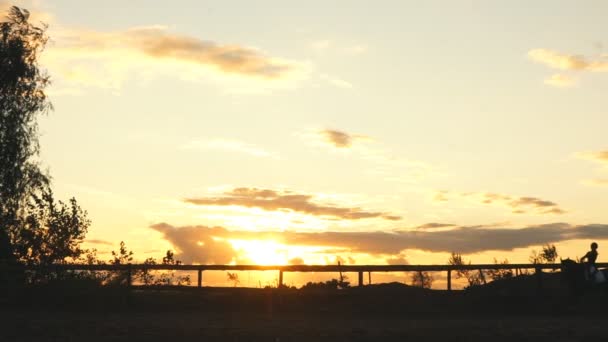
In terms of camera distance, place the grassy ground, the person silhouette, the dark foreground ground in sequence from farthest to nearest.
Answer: the person silhouette
the dark foreground ground
the grassy ground

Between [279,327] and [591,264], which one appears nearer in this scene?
[279,327]

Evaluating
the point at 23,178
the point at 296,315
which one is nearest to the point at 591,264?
the point at 296,315

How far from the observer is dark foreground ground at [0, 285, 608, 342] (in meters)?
19.3

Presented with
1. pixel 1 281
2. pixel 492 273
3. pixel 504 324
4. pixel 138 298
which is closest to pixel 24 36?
pixel 1 281

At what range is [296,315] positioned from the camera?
25297 mm

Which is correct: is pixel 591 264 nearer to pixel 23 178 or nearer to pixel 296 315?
pixel 296 315

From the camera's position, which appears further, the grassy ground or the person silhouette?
the person silhouette

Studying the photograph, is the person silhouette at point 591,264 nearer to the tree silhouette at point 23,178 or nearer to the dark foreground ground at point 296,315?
the dark foreground ground at point 296,315

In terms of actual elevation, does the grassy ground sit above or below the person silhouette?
below

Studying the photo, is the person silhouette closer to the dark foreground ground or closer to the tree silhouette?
the dark foreground ground

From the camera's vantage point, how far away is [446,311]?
26516 millimetres

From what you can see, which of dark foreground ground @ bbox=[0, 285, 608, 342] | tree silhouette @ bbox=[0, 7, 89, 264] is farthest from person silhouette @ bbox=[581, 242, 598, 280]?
tree silhouette @ bbox=[0, 7, 89, 264]

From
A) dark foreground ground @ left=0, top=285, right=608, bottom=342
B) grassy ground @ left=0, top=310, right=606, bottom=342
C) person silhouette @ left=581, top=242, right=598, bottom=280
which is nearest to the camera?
grassy ground @ left=0, top=310, right=606, bottom=342

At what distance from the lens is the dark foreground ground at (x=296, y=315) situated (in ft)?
63.4
